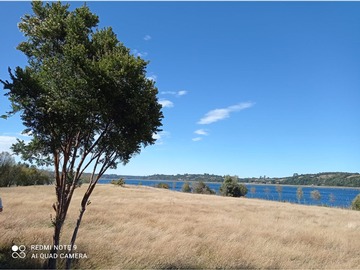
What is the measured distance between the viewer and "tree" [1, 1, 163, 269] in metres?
6.98

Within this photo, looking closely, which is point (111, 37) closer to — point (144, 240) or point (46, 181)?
point (144, 240)

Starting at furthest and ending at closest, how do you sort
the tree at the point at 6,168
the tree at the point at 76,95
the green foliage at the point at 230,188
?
1. the green foliage at the point at 230,188
2. the tree at the point at 6,168
3. the tree at the point at 76,95

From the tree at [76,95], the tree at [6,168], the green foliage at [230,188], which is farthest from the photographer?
the green foliage at [230,188]

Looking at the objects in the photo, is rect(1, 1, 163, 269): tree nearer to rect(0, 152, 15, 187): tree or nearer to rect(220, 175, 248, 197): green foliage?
rect(0, 152, 15, 187): tree

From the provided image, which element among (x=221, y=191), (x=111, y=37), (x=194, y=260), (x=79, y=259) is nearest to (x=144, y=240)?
(x=194, y=260)

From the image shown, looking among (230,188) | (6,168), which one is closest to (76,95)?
(6,168)

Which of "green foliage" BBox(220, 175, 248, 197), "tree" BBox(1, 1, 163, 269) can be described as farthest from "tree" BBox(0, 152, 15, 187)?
"tree" BBox(1, 1, 163, 269)

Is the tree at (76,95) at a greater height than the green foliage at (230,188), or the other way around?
the tree at (76,95)

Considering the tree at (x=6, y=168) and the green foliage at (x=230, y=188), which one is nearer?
the tree at (x=6, y=168)

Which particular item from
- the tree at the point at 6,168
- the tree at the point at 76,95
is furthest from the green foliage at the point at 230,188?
the tree at the point at 76,95

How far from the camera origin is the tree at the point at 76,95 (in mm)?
6984

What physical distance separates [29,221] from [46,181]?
75360 millimetres

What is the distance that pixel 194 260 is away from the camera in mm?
11125

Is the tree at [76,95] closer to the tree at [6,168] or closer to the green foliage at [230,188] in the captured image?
the tree at [6,168]
